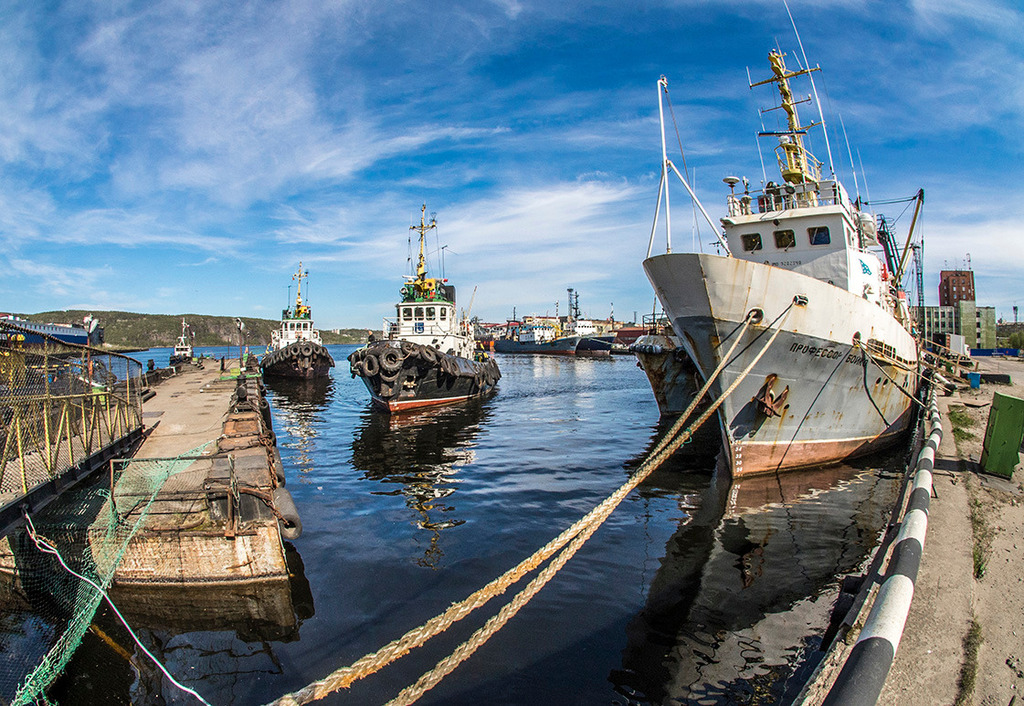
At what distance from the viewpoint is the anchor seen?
10627mm

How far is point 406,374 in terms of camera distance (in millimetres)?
22734

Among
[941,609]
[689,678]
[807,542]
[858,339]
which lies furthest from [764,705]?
[858,339]

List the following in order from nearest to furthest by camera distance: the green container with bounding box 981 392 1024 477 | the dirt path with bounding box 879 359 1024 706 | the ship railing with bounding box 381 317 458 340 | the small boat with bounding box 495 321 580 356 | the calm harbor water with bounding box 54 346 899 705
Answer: the dirt path with bounding box 879 359 1024 706 < the calm harbor water with bounding box 54 346 899 705 < the green container with bounding box 981 392 1024 477 < the ship railing with bounding box 381 317 458 340 < the small boat with bounding box 495 321 580 356

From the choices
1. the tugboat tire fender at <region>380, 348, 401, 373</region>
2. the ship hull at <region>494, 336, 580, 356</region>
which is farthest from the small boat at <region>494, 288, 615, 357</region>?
the tugboat tire fender at <region>380, 348, 401, 373</region>

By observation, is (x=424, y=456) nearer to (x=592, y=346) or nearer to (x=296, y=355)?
(x=296, y=355)

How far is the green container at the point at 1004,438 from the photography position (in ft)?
23.0

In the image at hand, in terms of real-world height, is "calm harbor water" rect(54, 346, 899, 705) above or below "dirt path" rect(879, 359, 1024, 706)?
below

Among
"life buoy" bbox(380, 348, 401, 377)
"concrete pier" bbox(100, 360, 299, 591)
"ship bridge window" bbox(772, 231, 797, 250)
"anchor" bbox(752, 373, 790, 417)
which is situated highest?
"ship bridge window" bbox(772, 231, 797, 250)

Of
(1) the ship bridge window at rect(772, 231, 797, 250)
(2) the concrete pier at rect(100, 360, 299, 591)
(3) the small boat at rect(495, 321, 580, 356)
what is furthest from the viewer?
(3) the small boat at rect(495, 321, 580, 356)

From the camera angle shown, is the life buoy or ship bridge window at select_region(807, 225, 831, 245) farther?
the life buoy

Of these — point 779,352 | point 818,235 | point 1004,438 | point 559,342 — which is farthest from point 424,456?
point 559,342

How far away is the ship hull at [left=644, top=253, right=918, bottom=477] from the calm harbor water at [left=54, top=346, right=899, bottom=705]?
2.81 feet

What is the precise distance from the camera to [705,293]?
32.6 feet

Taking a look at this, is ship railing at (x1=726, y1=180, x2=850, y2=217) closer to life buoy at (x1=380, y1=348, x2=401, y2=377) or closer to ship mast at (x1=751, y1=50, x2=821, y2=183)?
ship mast at (x1=751, y1=50, x2=821, y2=183)
